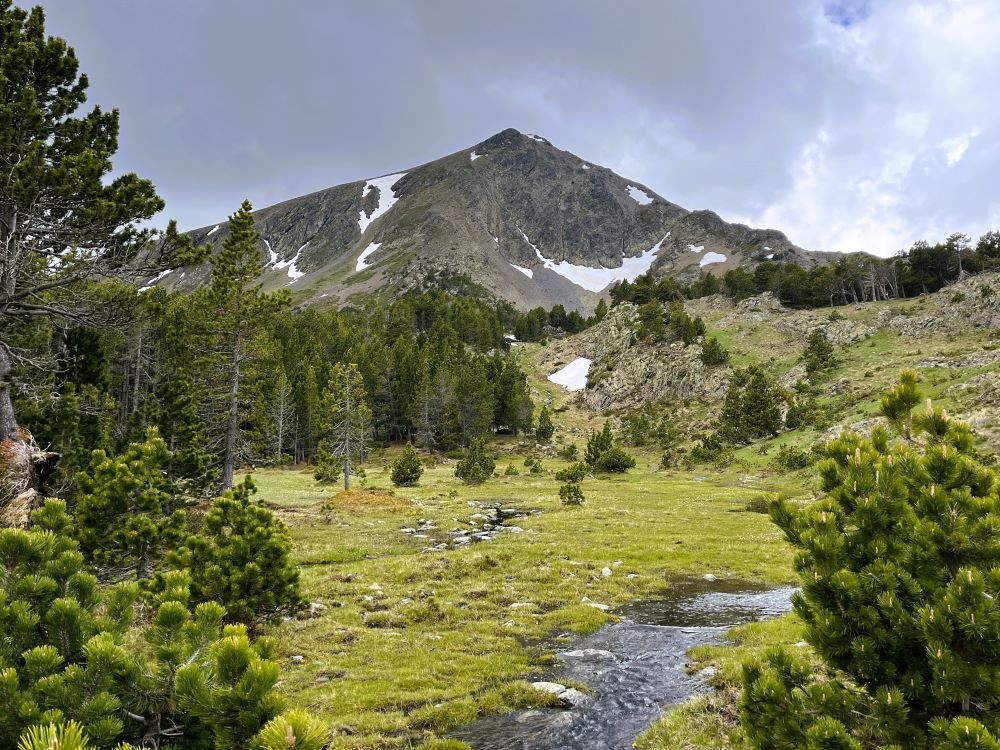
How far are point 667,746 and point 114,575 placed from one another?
1192 centimetres

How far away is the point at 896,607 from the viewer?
16.6 ft

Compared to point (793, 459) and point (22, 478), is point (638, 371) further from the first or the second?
point (22, 478)

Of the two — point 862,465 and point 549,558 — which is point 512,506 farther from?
point 862,465

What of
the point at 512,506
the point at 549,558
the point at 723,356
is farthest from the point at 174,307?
the point at 723,356

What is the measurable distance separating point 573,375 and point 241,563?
378 feet

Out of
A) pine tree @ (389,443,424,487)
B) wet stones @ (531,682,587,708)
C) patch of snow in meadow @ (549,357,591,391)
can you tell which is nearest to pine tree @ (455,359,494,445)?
patch of snow in meadow @ (549,357,591,391)

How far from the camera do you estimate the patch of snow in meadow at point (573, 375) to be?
12094 centimetres

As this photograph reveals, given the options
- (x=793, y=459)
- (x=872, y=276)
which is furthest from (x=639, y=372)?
(x=793, y=459)

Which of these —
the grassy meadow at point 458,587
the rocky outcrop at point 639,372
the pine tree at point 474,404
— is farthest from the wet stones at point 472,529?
the rocky outcrop at point 639,372

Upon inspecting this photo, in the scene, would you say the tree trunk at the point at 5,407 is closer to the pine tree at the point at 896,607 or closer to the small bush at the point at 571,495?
the pine tree at the point at 896,607

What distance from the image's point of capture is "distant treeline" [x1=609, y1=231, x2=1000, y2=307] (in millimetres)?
94688

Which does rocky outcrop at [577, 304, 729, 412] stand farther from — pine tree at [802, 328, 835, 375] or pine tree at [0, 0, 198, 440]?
pine tree at [0, 0, 198, 440]

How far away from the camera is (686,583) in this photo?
765 inches

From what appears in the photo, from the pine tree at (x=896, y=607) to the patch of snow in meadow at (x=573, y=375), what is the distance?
369 feet
